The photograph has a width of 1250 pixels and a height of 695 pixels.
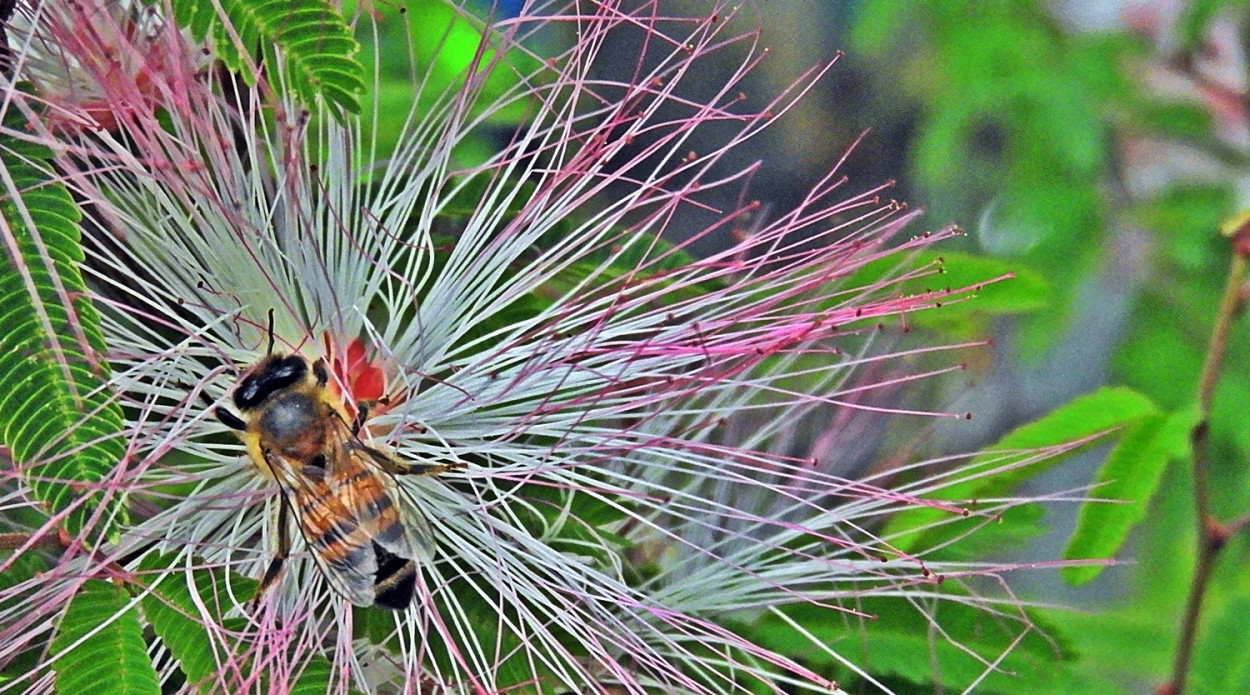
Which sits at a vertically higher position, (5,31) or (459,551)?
(5,31)

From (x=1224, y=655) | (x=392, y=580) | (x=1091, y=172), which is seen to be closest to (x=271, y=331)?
(x=392, y=580)

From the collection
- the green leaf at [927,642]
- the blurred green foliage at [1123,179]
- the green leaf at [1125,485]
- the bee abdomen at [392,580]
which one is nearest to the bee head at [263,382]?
the bee abdomen at [392,580]

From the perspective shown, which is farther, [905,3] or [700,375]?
[905,3]

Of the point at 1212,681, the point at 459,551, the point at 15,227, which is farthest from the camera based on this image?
the point at 1212,681

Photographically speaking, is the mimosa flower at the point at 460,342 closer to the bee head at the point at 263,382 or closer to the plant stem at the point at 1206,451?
the bee head at the point at 263,382

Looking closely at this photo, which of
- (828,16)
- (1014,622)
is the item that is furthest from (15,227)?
(828,16)

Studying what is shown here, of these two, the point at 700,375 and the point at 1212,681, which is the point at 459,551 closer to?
the point at 700,375
